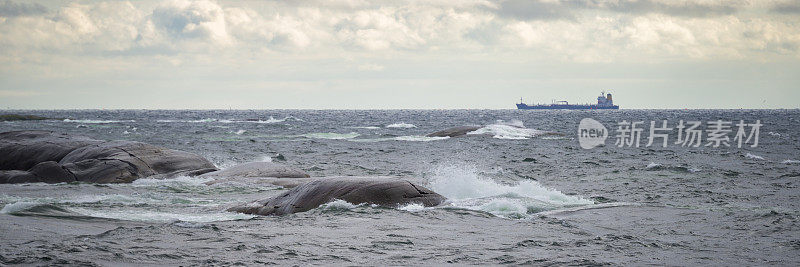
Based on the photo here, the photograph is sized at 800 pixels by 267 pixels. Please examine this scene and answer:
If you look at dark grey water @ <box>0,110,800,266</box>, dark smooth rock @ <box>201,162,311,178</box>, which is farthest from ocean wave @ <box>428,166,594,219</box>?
dark smooth rock @ <box>201,162,311,178</box>

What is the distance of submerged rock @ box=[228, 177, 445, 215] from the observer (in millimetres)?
11344

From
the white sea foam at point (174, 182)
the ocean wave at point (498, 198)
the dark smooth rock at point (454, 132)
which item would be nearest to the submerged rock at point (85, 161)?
the white sea foam at point (174, 182)

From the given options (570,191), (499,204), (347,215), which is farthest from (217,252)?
(570,191)

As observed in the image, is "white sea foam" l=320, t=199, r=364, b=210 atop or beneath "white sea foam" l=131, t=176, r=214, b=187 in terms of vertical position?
atop

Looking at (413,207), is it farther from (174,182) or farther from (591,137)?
(591,137)

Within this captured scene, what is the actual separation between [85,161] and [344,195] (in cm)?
900

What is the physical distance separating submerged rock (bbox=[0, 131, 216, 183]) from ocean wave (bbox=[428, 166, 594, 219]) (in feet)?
24.2

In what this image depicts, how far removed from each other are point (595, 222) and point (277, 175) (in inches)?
362

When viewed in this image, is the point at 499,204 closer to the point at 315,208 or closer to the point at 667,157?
the point at 315,208

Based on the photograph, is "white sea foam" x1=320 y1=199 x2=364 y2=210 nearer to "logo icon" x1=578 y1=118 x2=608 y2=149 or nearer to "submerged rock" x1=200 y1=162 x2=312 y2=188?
"submerged rock" x1=200 y1=162 x2=312 y2=188

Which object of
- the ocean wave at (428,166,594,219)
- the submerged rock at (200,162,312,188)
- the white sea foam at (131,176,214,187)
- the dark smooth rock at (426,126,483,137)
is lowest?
the dark smooth rock at (426,126,483,137)

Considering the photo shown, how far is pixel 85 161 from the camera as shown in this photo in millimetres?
17078

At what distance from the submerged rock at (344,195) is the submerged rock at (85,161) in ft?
21.1

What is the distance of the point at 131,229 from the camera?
8.75 meters
